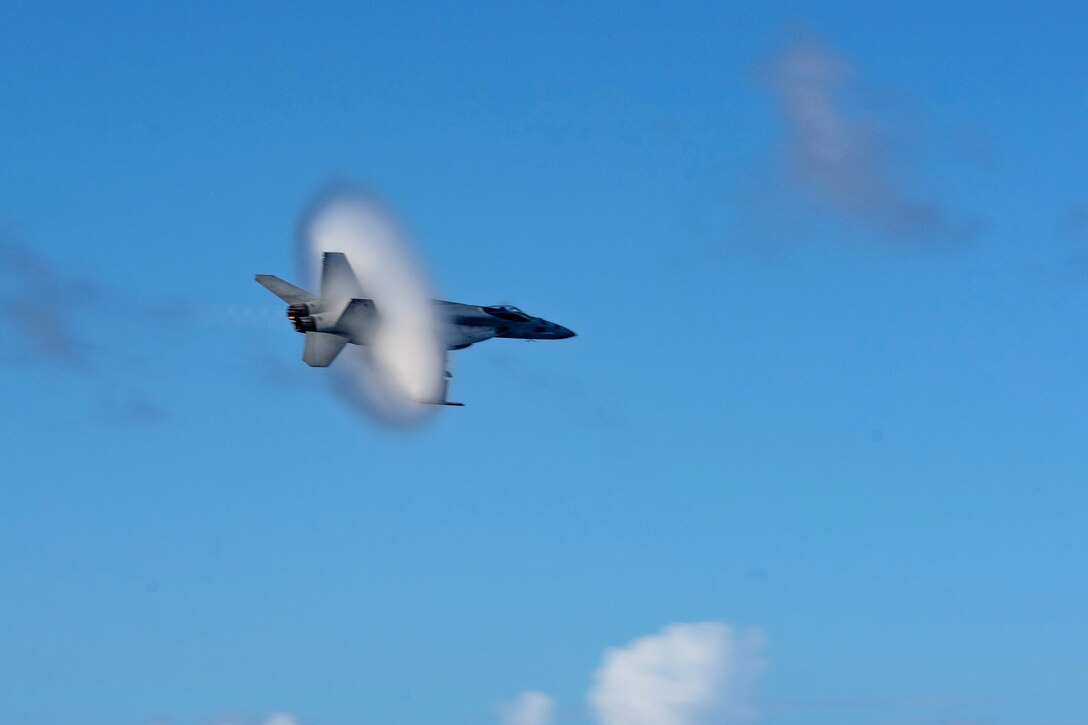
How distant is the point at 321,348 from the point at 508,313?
Answer: 1534cm

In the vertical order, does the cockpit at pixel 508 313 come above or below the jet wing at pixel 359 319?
above

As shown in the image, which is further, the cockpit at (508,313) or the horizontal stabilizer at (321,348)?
the cockpit at (508,313)

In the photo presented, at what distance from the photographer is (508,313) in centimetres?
14175

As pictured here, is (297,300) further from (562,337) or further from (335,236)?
(562,337)

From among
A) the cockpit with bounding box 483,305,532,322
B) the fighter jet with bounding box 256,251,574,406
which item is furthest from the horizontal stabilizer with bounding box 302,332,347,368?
the cockpit with bounding box 483,305,532,322

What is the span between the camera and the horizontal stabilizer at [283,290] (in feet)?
449

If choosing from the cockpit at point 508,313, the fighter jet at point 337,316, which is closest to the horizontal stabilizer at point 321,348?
the fighter jet at point 337,316

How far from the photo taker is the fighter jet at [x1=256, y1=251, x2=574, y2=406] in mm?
133875

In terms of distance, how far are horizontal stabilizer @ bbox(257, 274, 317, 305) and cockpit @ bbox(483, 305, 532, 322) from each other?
14023mm

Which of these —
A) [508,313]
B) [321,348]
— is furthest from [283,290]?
[508,313]

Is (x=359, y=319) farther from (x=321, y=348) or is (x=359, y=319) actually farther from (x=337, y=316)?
(x=321, y=348)

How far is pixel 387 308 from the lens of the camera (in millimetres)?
134500

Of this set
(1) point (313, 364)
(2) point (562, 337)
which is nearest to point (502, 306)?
(2) point (562, 337)

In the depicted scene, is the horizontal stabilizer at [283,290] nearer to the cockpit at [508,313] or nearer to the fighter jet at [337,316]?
the fighter jet at [337,316]
